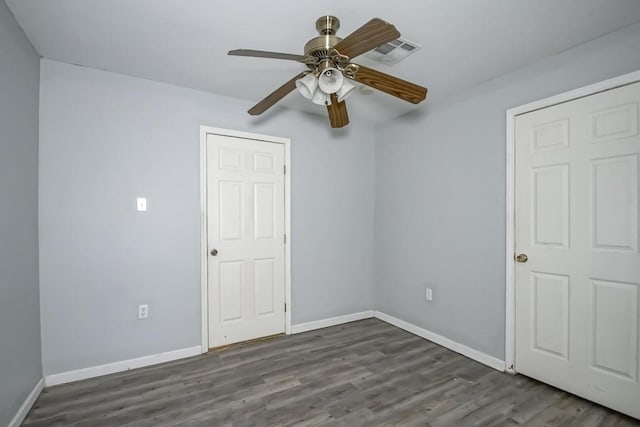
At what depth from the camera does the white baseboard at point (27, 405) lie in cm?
174

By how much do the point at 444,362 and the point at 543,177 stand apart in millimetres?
1752

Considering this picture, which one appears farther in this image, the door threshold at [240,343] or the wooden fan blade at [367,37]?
the door threshold at [240,343]

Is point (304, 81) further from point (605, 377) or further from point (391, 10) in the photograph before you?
point (605, 377)

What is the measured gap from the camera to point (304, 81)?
1.66m

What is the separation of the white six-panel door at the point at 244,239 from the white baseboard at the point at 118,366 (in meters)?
Answer: 0.25

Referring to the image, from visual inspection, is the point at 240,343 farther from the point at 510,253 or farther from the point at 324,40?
the point at 324,40

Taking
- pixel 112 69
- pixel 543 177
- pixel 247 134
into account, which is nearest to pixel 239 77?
pixel 247 134

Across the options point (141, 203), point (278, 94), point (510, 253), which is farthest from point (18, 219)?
point (510, 253)

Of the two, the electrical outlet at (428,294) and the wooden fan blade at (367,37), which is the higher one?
the wooden fan blade at (367,37)

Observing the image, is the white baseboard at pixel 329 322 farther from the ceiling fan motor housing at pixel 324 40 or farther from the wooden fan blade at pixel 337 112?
the ceiling fan motor housing at pixel 324 40

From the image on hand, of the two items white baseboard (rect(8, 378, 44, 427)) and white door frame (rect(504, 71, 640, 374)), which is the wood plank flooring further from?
white door frame (rect(504, 71, 640, 374))

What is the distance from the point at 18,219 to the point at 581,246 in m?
3.77

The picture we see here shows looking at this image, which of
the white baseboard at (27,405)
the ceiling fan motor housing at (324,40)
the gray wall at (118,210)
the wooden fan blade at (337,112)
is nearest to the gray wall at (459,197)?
the wooden fan blade at (337,112)

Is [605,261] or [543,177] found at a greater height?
[543,177]
